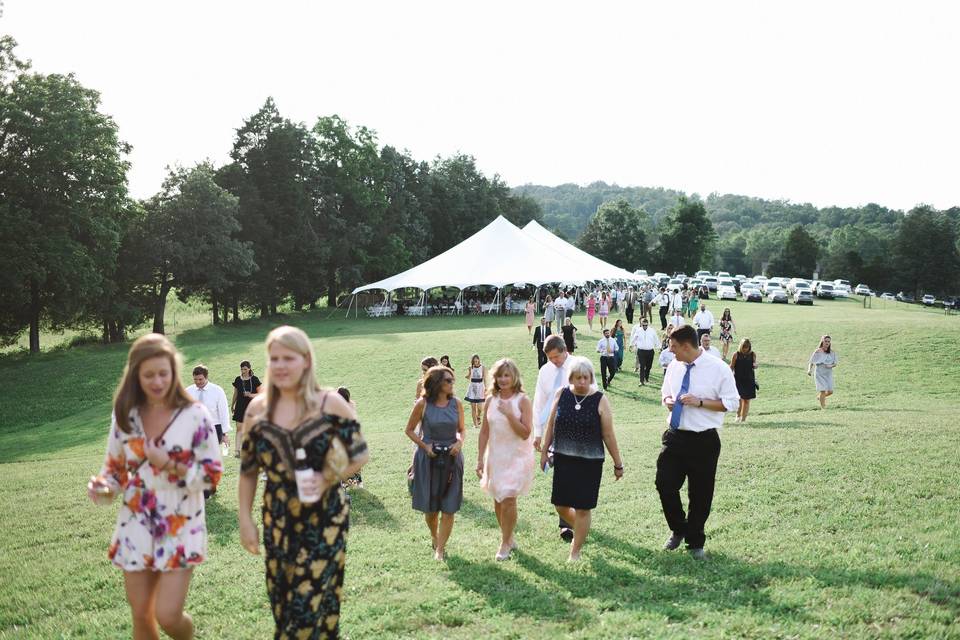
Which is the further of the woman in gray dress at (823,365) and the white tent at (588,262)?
the white tent at (588,262)

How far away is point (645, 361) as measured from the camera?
18828mm

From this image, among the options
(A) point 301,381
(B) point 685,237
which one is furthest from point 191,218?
(B) point 685,237

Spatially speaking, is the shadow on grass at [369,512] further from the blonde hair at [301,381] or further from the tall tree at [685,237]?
the tall tree at [685,237]

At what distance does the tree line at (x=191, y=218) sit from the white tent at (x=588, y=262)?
11.4 meters

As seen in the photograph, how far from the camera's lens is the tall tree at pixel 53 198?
90.5ft

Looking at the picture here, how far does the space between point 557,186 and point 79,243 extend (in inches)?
6800

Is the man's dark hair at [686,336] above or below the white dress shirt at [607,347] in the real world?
Result: above

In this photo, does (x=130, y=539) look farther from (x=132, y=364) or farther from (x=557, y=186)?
(x=557, y=186)

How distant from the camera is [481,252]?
41625 millimetres

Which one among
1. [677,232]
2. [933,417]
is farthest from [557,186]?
[933,417]

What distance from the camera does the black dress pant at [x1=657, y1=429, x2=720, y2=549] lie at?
574 centimetres

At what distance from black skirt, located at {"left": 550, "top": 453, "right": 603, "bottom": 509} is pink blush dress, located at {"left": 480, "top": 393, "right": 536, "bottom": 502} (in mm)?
280

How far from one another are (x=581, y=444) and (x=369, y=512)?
3.17m

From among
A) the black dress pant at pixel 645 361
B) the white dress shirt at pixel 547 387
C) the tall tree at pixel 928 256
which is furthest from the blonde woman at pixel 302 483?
the tall tree at pixel 928 256
